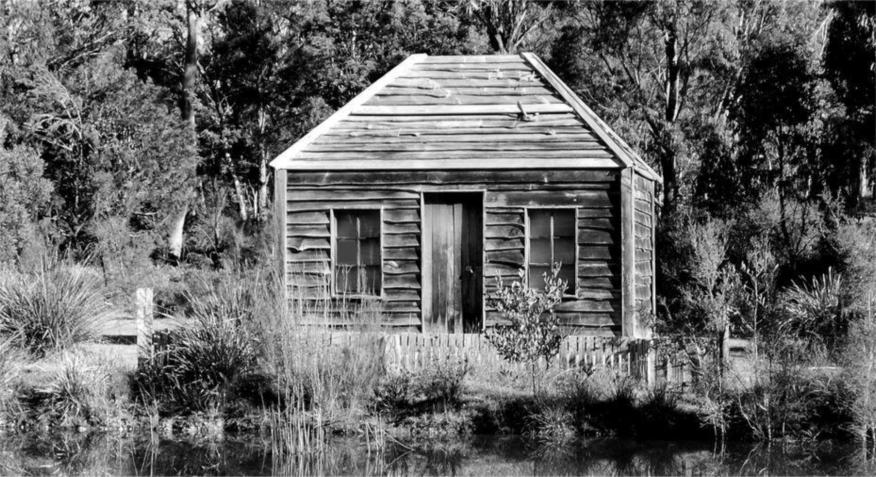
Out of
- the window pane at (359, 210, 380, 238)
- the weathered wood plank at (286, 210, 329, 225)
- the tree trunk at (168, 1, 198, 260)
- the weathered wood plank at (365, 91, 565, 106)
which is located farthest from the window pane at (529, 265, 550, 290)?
the tree trunk at (168, 1, 198, 260)

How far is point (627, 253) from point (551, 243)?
1.16m

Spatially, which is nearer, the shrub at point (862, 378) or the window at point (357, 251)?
the shrub at point (862, 378)

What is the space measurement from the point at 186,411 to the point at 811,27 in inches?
906

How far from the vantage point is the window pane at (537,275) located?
56.6ft

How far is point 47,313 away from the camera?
49.5 ft

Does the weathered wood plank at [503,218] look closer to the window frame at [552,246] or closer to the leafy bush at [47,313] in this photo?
the window frame at [552,246]

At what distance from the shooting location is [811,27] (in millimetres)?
30875

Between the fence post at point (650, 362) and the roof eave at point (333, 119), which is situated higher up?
the roof eave at point (333, 119)

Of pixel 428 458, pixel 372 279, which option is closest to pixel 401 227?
pixel 372 279

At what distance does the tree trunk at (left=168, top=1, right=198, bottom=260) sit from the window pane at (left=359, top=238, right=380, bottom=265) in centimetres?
1513

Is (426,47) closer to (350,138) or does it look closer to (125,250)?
(125,250)

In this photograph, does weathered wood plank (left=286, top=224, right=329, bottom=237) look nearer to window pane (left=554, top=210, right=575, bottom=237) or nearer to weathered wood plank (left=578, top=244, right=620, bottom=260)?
window pane (left=554, top=210, right=575, bottom=237)

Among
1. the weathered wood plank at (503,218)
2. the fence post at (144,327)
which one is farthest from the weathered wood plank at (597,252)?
the fence post at (144,327)

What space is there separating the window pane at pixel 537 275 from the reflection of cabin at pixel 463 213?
2cm
